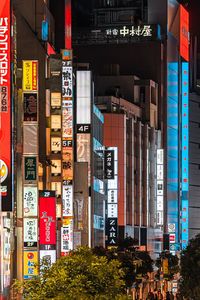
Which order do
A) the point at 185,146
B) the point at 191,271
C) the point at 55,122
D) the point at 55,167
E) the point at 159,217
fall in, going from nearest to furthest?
the point at 55,122
the point at 55,167
the point at 191,271
the point at 159,217
the point at 185,146

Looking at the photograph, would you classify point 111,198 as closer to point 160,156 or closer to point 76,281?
point 160,156

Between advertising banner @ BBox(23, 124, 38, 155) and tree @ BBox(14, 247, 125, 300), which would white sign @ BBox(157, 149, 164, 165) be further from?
tree @ BBox(14, 247, 125, 300)

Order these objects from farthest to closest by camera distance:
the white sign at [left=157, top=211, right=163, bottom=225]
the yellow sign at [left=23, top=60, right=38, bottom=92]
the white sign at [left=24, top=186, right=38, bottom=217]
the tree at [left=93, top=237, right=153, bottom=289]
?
the white sign at [left=157, top=211, right=163, bottom=225] → the tree at [left=93, top=237, right=153, bottom=289] → the white sign at [left=24, top=186, right=38, bottom=217] → the yellow sign at [left=23, top=60, right=38, bottom=92]

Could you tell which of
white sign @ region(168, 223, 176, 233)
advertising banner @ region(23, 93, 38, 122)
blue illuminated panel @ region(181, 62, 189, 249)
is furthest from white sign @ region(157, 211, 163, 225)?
advertising banner @ region(23, 93, 38, 122)

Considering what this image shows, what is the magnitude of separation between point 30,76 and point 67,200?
589 inches

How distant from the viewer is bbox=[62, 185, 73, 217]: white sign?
76000 millimetres

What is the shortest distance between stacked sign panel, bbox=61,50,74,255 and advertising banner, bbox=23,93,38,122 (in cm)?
1035

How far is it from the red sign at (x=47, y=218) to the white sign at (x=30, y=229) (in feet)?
3.22

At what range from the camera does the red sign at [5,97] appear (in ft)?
180

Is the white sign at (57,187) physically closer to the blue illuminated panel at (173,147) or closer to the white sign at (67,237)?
the white sign at (67,237)

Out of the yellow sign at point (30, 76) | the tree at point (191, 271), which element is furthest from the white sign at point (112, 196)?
the yellow sign at point (30, 76)

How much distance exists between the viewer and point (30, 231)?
6506cm

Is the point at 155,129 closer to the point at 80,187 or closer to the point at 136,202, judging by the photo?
the point at 136,202

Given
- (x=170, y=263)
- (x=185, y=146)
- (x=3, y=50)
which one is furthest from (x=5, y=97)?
(x=185, y=146)
